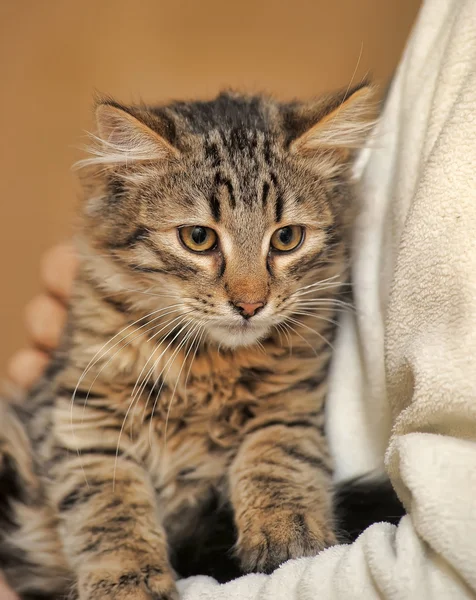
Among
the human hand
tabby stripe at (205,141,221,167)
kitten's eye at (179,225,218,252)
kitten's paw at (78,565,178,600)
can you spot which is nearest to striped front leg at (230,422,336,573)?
kitten's paw at (78,565,178,600)

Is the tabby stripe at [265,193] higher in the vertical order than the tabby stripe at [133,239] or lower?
higher

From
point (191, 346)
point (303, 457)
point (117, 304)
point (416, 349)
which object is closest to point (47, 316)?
point (117, 304)

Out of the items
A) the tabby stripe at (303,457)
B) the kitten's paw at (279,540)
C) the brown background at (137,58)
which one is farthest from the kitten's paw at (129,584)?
the brown background at (137,58)

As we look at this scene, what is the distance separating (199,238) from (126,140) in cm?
21

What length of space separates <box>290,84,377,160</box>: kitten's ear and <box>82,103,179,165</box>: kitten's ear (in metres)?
0.24

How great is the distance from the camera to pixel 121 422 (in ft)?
3.56

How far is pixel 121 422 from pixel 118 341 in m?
0.14

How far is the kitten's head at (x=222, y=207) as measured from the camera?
1.02 metres

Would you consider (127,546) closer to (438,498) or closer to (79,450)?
(79,450)

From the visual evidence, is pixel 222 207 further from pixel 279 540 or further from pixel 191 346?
pixel 279 540

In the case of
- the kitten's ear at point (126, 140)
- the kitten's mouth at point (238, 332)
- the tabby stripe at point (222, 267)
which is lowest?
the kitten's mouth at point (238, 332)

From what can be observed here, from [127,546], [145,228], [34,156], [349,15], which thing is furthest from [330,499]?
[34,156]

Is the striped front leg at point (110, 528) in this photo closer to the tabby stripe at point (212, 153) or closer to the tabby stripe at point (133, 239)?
the tabby stripe at point (133, 239)

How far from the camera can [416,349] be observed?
79 cm
